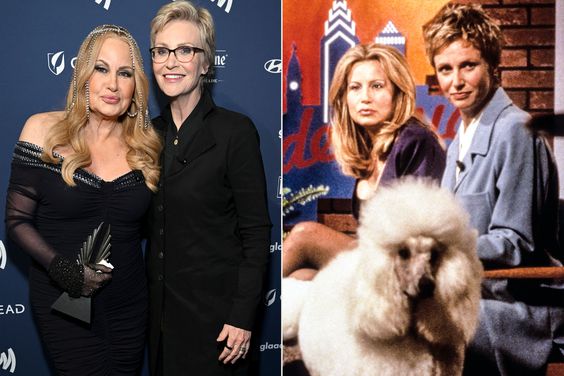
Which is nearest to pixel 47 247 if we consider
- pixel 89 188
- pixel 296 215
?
pixel 89 188

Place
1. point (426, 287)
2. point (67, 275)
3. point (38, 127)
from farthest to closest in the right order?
point (426, 287)
point (38, 127)
point (67, 275)

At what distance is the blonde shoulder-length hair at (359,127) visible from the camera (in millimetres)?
2260

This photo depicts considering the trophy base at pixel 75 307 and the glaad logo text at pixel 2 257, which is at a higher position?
the glaad logo text at pixel 2 257

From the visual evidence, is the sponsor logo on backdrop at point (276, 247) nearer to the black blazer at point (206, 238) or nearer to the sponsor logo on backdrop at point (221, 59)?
the black blazer at point (206, 238)

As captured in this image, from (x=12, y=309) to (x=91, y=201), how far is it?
2.73 feet

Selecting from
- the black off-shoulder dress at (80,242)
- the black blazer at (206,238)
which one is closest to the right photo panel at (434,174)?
the black blazer at (206,238)

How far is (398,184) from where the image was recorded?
2268 millimetres

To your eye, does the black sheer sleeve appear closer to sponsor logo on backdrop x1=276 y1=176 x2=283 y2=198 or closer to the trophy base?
the trophy base

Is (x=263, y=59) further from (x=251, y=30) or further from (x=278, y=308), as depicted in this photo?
(x=278, y=308)

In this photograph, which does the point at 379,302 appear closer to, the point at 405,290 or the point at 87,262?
the point at 405,290

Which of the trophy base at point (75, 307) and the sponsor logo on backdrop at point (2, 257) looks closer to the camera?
the trophy base at point (75, 307)

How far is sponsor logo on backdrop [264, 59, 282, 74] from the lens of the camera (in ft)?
7.81

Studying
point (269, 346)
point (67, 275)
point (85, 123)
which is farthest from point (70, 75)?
point (269, 346)

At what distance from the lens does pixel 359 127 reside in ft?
7.53
